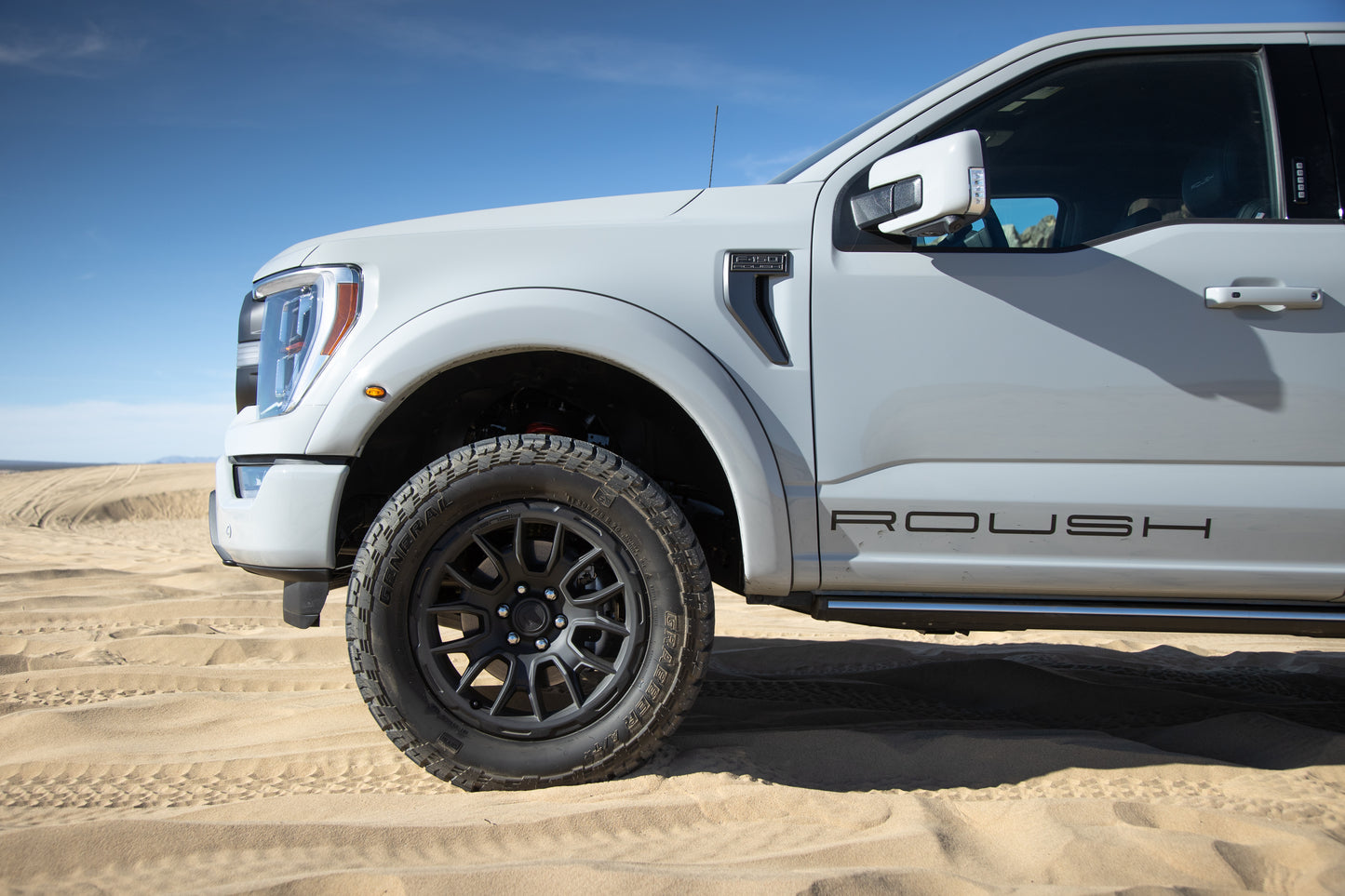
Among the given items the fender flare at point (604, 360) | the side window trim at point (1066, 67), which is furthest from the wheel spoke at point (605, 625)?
the side window trim at point (1066, 67)

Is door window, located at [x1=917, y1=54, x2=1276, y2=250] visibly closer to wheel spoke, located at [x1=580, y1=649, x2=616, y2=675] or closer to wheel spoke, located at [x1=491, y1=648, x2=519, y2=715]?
wheel spoke, located at [x1=580, y1=649, x2=616, y2=675]

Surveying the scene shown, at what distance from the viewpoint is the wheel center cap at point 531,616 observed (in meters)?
1.99

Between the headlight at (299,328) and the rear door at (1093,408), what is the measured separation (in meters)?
1.22

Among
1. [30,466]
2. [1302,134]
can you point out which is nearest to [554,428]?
[1302,134]

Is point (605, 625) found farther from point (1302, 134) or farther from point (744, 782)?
point (1302, 134)

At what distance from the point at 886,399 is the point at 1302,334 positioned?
99 centimetres

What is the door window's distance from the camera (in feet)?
7.03

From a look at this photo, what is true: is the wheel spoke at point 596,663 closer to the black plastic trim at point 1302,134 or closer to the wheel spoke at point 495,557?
the wheel spoke at point 495,557

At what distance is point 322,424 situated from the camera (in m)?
2.01

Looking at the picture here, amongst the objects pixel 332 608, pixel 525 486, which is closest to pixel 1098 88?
pixel 525 486

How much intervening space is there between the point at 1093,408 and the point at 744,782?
1.23 m

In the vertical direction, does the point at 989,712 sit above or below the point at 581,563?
below

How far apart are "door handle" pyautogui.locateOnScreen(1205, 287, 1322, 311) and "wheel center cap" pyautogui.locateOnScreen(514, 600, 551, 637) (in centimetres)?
178

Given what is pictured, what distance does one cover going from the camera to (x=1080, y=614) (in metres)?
1.96
